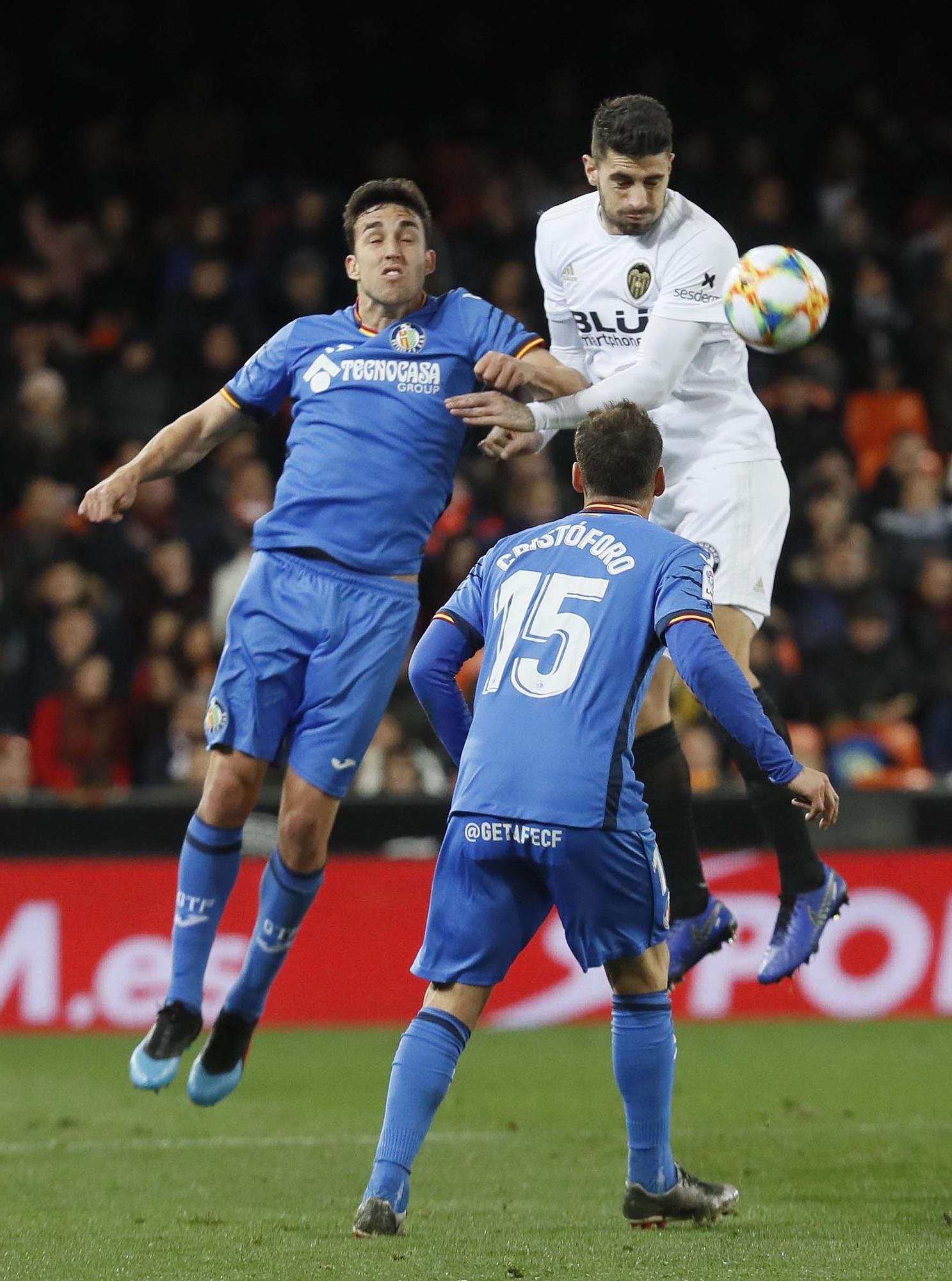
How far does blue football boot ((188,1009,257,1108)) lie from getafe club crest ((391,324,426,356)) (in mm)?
2496

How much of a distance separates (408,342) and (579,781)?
218 centimetres

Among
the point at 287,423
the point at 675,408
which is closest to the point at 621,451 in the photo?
the point at 675,408

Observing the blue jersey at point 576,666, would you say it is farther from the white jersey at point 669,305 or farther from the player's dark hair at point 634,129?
the player's dark hair at point 634,129

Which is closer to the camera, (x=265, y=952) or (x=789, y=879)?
(x=789, y=879)

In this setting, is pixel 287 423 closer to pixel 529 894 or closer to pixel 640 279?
pixel 640 279

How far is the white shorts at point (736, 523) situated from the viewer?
22.5ft

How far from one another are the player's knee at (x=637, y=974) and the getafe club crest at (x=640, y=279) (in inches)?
90.8

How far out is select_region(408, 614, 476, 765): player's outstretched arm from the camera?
5.81 m

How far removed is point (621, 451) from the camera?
572 cm

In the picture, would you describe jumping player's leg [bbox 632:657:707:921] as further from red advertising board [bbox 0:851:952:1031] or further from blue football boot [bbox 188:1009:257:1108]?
red advertising board [bbox 0:851:952:1031]

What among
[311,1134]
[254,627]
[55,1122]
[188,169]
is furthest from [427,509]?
[188,169]

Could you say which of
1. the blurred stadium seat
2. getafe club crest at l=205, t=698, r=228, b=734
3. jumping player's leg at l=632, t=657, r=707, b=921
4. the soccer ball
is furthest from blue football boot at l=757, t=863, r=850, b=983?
the blurred stadium seat

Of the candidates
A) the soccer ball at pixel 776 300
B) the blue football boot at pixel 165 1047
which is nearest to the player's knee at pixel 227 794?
the blue football boot at pixel 165 1047

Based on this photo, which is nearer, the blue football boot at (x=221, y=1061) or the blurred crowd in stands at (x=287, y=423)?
the blue football boot at (x=221, y=1061)
